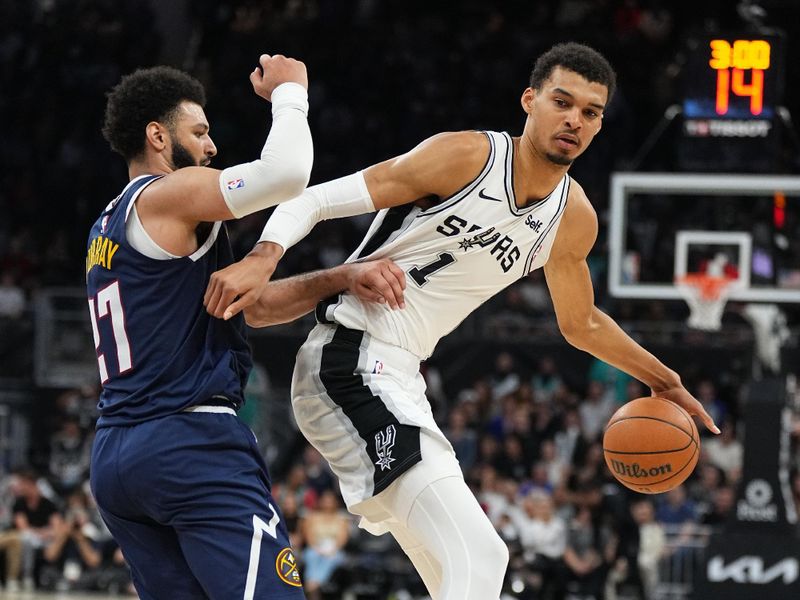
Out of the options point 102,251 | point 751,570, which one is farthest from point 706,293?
point 102,251

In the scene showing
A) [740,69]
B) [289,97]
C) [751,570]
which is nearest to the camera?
[289,97]

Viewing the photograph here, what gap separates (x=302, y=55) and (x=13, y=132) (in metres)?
4.37

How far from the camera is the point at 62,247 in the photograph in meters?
17.8

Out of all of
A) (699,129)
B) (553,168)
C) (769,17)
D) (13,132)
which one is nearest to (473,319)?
(699,129)

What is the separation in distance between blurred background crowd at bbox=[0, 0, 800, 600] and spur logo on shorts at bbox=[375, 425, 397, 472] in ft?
24.0

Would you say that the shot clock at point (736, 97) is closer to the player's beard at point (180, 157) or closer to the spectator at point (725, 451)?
the spectator at point (725, 451)

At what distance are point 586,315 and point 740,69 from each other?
5633 mm

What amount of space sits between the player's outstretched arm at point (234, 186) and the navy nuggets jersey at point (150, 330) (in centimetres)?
11

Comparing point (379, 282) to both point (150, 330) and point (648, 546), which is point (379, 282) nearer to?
point (150, 330)

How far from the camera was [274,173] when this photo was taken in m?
3.96

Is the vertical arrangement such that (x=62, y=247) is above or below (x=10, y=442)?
above

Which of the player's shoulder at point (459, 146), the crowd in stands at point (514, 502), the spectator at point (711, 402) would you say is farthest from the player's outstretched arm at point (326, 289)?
the spectator at point (711, 402)

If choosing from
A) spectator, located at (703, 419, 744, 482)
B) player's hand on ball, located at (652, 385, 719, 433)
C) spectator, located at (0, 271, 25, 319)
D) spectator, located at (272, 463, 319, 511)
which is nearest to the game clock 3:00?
spectator, located at (703, 419, 744, 482)

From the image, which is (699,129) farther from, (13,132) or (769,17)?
(13,132)
